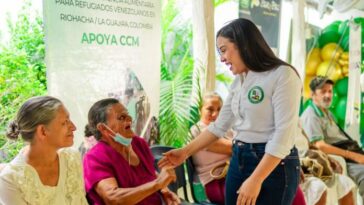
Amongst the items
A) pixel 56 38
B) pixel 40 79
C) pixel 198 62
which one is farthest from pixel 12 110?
pixel 198 62

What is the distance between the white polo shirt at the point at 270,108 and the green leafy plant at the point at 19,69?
1.65m

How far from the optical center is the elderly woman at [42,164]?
5.99 ft

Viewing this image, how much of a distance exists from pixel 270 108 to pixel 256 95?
84 millimetres

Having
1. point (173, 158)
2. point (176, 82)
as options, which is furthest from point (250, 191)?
point (176, 82)

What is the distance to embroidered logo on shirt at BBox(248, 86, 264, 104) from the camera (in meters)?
1.92

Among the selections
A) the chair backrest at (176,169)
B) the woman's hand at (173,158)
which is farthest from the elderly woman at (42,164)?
the chair backrest at (176,169)

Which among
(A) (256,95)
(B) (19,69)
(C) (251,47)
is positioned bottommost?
(A) (256,95)

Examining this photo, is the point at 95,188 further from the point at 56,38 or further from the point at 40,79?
the point at 40,79

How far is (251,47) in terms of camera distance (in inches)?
76.2

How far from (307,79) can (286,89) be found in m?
4.70

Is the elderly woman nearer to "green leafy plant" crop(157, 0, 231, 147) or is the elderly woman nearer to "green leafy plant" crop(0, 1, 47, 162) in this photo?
"green leafy plant" crop(0, 1, 47, 162)

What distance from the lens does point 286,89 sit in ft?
6.09

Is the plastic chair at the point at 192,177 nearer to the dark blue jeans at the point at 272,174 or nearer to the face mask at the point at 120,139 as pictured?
the face mask at the point at 120,139

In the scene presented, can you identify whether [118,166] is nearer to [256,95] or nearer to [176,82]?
[256,95]
